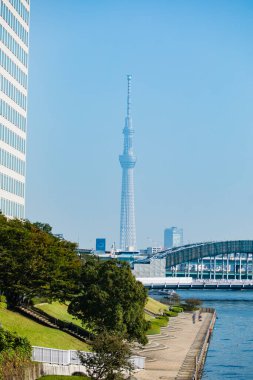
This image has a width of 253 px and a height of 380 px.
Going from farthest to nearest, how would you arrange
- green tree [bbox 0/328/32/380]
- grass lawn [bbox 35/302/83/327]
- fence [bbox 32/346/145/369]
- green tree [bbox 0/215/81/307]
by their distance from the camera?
grass lawn [bbox 35/302/83/327] → green tree [bbox 0/215/81/307] → fence [bbox 32/346/145/369] → green tree [bbox 0/328/32/380]

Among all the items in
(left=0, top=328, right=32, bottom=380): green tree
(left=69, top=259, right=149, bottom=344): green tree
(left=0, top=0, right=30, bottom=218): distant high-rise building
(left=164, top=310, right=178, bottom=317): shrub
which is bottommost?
(left=164, top=310, right=178, bottom=317): shrub

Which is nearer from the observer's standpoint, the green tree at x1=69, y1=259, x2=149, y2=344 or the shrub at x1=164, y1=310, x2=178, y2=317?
the green tree at x1=69, y1=259, x2=149, y2=344

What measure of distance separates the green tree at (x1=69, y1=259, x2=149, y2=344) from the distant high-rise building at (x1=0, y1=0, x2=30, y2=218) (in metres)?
23.7

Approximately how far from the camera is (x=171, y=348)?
118m

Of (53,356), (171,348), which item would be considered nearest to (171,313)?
(171,348)

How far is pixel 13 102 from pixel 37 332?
42628mm

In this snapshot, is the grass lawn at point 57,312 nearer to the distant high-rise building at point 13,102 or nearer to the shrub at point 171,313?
the distant high-rise building at point 13,102

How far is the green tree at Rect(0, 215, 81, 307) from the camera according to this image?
101 metres

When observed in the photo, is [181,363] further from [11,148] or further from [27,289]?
[11,148]

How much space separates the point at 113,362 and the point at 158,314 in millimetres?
100949

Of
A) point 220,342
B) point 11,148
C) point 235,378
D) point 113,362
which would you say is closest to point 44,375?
point 113,362

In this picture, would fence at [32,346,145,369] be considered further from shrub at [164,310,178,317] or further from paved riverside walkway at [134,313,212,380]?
shrub at [164,310,178,317]

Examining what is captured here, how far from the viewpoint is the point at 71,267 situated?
353 ft

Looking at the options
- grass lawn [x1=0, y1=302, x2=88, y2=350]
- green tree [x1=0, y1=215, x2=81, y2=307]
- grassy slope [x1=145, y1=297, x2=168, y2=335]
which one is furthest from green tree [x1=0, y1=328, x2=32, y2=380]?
grassy slope [x1=145, y1=297, x2=168, y2=335]
